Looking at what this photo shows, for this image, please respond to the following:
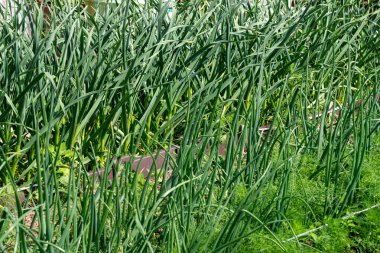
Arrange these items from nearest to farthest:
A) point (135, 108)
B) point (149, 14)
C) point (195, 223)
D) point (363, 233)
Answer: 1. point (195, 223)
2. point (363, 233)
3. point (135, 108)
4. point (149, 14)

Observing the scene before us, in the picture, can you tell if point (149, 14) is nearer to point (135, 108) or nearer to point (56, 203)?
point (135, 108)

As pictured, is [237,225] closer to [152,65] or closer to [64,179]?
[64,179]

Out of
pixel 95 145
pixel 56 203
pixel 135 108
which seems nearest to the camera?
pixel 56 203

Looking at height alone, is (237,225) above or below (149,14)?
below

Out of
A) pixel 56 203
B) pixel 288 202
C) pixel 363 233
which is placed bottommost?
pixel 363 233

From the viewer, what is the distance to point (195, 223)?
2.54m

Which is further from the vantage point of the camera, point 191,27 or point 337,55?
point 337,55

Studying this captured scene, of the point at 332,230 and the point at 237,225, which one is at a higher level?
the point at 237,225

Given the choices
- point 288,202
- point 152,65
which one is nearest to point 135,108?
point 152,65

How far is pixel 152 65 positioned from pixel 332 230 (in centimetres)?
143

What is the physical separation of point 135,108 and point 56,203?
5.72ft

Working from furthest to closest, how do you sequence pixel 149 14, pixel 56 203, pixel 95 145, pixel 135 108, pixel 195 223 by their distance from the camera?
pixel 149 14
pixel 135 108
pixel 95 145
pixel 195 223
pixel 56 203

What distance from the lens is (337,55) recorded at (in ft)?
14.4

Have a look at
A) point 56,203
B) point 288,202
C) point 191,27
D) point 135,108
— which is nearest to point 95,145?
point 135,108
